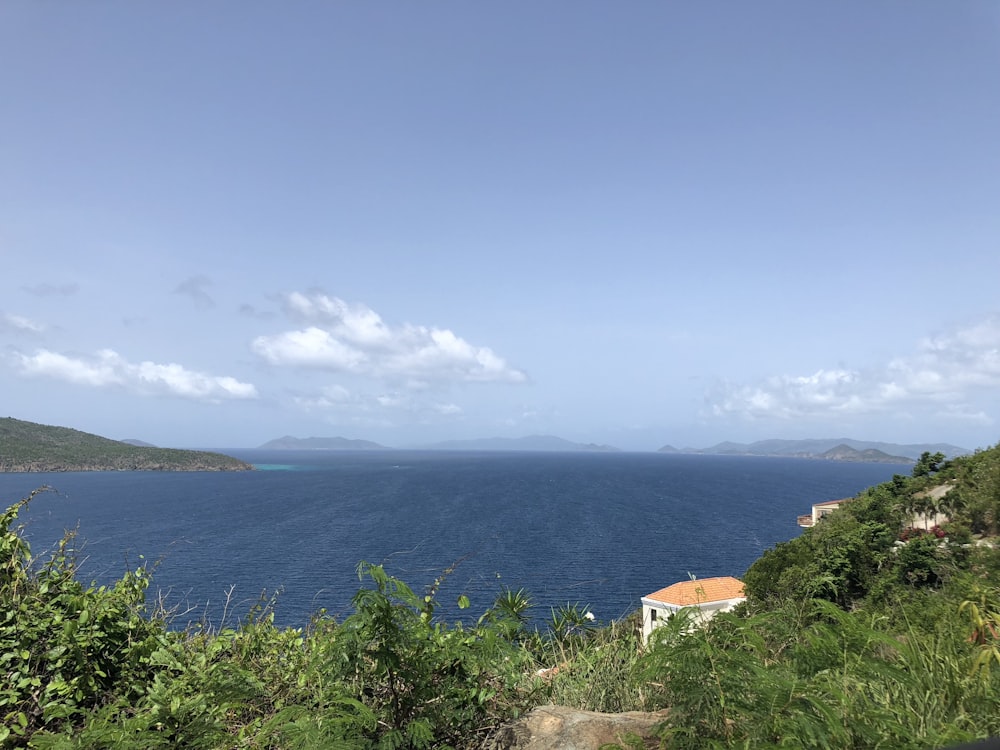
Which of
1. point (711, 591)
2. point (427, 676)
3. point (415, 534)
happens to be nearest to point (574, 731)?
point (427, 676)

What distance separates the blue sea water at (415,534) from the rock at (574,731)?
1653 cm

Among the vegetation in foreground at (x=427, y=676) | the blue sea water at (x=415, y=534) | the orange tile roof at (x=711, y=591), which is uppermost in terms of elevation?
the vegetation in foreground at (x=427, y=676)

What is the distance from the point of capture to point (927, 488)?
98.7ft

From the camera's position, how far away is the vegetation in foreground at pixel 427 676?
9.17 ft

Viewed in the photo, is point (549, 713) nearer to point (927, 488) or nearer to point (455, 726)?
point (455, 726)

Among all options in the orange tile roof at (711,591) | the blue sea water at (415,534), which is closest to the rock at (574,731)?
the blue sea water at (415,534)

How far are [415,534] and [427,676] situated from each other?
242 ft

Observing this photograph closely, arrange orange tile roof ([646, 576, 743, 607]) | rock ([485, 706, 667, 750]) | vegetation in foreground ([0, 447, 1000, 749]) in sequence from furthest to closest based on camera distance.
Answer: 1. orange tile roof ([646, 576, 743, 607])
2. rock ([485, 706, 667, 750])
3. vegetation in foreground ([0, 447, 1000, 749])

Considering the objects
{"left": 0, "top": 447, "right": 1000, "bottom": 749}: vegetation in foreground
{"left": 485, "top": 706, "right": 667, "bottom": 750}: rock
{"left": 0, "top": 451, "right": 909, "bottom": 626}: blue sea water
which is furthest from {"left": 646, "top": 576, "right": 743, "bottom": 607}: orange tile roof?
{"left": 485, "top": 706, "right": 667, "bottom": 750}: rock

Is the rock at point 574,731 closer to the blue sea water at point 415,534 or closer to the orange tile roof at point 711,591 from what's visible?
the blue sea water at point 415,534

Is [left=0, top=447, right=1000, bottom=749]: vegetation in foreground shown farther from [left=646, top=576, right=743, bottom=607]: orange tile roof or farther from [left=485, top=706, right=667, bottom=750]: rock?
[left=646, top=576, right=743, bottom=607]: orange tile roof

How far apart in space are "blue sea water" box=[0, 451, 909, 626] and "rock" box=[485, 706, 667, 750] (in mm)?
16533

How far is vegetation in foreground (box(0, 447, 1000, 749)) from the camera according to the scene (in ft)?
9.17

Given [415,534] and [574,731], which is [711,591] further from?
[415,534]
